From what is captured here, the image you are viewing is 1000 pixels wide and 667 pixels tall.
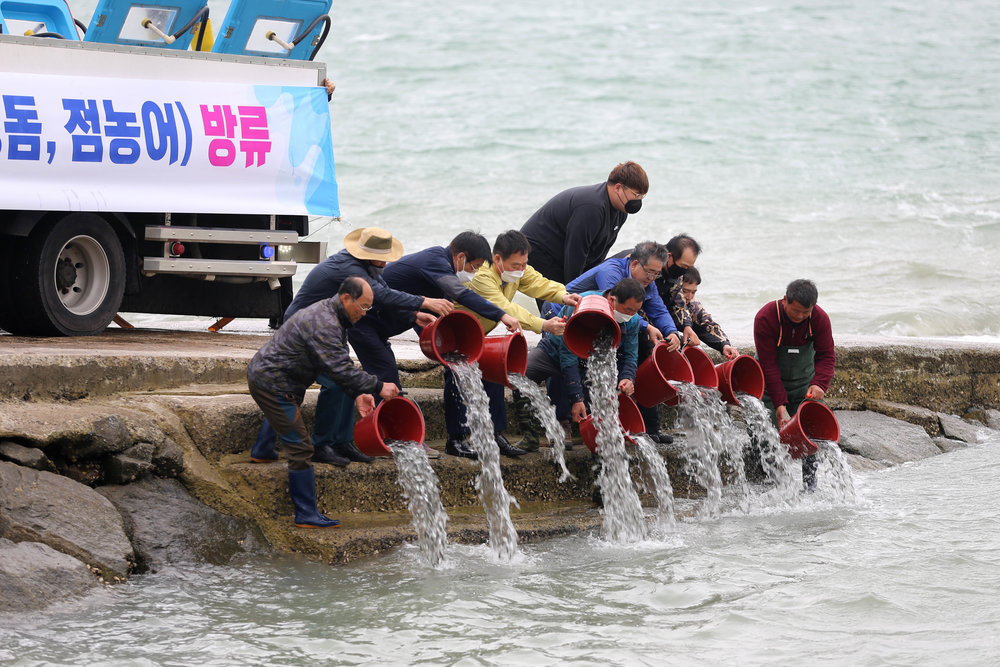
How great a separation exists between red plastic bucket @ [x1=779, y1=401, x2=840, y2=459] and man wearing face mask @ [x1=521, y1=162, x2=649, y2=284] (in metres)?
1.72

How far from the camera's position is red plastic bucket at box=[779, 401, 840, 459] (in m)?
7.47

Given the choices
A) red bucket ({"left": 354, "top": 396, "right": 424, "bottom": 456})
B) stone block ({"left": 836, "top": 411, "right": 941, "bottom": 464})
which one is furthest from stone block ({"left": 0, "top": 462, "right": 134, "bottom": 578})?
stone block ({"left": 836, "top": 411, "right": 941, "bottom": 464})

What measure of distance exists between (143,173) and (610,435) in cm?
377

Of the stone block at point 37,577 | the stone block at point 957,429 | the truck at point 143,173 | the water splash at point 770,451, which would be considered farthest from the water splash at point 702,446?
the stone block at point 37,577

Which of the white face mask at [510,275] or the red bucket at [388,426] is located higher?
the white face mask at [510,275]

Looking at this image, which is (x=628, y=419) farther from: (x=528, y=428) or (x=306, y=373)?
(x=306, y=373)

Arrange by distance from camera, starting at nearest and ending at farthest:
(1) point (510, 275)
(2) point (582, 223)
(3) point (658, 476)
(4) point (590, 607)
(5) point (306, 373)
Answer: (4) point (590, 607) → (5) point (306, 373) → (1) point (510, 275) → (3) point (658, 476) → (2) point (582, 223)

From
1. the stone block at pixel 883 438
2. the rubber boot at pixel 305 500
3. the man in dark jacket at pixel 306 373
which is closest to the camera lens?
the man in dark jacket at pixel 306 373

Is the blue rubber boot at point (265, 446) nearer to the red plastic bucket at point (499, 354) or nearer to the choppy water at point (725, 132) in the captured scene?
the red plastic bucket at point (499, 354)

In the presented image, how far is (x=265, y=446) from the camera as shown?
6539 millimetres

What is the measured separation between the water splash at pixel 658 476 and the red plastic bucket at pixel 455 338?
1.25 meters

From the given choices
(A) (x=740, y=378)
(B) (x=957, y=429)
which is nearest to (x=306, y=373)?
(A) (x=740, y=378)

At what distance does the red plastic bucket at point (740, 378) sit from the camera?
7.72 meters

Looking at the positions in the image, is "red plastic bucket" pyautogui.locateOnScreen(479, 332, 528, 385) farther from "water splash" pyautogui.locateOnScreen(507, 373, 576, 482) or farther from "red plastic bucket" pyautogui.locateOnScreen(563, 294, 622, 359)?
"red plastic bucket" pyautogui.locateOnScreen(563, 294, 622, 359)
